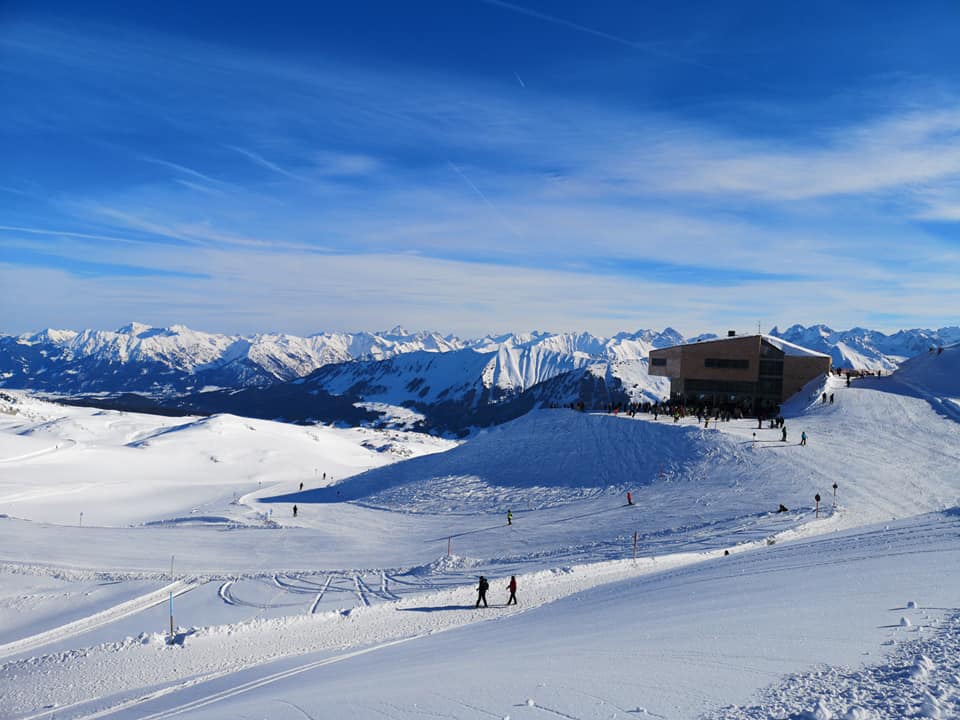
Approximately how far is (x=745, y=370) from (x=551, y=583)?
133ft

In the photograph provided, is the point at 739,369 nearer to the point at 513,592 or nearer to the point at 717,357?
the point at 717,357

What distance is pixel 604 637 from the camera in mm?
12586

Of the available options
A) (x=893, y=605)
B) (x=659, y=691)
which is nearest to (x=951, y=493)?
(x=893, y=605)

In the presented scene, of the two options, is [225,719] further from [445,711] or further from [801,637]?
[801,637]

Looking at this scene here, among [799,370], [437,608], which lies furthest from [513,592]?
[799,370]

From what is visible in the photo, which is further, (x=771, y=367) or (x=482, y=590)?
(x=771, y=367)

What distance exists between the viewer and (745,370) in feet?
177

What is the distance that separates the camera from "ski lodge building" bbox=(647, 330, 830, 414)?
173ft

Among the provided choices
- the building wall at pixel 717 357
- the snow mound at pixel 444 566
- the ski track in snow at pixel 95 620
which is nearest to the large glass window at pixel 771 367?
the building wall at pixel 717 357

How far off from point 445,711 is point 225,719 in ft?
12.8

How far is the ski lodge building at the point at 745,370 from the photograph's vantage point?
5278cm

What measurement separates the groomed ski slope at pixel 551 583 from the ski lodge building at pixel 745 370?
4.09m

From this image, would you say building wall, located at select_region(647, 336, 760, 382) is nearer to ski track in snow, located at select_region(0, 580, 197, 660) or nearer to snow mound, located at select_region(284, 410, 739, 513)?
snow mound, located at select_region(284, 410, 739, 513)

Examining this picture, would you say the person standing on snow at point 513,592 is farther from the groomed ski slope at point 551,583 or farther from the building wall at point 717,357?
the building wall at point 717,357
